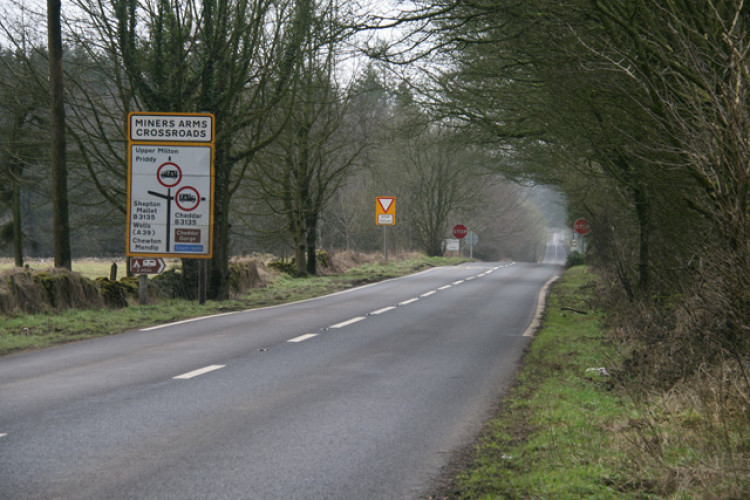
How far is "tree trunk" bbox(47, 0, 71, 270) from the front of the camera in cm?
1741

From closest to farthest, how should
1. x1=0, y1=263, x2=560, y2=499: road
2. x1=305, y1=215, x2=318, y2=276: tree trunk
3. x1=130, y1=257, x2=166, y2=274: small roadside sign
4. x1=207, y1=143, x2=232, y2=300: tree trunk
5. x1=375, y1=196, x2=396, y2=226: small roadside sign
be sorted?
1. x1=0, y1=263, x2=560, y2=499: road
2. x1=130, y1=257, x2=166, y2=274: small roadside sign
3. x1=207, y1=143, x2=232, y2=300: tree trunk
4. x1=305, y1=215, x2=318, y2=276: tree trunk
5. x1=375, y1=196, x2=396, y2=226: small roadside sign

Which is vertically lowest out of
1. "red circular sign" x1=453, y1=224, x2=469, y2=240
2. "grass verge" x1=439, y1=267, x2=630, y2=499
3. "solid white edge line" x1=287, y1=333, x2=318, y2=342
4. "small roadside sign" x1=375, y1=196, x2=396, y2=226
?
"solid white edge line" x1=287, y1=333, x2=318, y2=342

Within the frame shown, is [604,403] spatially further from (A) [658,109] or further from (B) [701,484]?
(A) [658,109]

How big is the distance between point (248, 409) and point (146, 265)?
1006cm

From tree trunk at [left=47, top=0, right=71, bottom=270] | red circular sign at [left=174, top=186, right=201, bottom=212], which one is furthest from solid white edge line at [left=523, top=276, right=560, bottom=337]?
tree trunk at [left=47, top=0, right=71, bottom=270]

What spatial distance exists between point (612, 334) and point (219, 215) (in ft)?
36.5

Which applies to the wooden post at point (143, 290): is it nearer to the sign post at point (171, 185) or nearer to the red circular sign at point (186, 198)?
the sign post at point (171, 185)

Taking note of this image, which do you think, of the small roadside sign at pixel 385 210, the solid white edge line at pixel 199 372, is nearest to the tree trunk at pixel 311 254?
the small roadside sign at pixel 385 210

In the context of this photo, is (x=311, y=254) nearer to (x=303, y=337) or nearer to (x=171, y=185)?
(x=171, y=185)

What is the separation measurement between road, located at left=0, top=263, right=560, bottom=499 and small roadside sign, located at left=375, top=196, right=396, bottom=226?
2557 centimetres

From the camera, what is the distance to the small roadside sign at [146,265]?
16359 millimetres

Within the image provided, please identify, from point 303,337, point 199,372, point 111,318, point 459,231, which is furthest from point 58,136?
point 459,231

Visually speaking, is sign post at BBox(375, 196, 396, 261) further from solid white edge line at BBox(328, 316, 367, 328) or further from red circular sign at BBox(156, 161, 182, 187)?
Result: solid white edge line at BBox(328, 316, 367, 328)

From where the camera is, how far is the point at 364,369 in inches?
374
